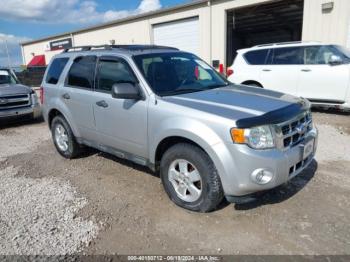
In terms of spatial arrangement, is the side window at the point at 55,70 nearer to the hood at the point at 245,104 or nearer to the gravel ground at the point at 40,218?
the gravel ground at the point at 40,218

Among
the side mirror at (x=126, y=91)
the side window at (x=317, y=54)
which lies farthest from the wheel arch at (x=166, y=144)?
the side window at (x=317, y=54)

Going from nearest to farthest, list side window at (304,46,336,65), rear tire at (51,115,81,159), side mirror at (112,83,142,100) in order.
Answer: side mirror at (112,83,142,100) < rear tire at (51,115,81,159) < side window at (304,46,336,65)

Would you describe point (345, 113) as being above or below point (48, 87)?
below

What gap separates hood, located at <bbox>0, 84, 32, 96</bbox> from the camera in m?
8.66

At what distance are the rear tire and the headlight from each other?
3328mm

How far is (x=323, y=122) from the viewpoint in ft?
24.5

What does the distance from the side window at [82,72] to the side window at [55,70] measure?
372mm

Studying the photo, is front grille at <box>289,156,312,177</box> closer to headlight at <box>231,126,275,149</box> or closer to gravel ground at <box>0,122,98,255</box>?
headlight at <box>231,126,275,149</box>

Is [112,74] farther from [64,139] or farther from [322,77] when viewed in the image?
[322,77]

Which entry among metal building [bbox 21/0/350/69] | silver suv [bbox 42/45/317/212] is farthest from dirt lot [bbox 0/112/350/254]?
metal building [bbox 21/0/350/69]

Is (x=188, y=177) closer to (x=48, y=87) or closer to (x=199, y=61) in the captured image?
(x=199, y=61)

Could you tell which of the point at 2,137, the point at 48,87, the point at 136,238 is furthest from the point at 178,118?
the point at 2,137

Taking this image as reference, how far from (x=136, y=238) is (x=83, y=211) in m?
0.91

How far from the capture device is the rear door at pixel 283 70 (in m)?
8.45
